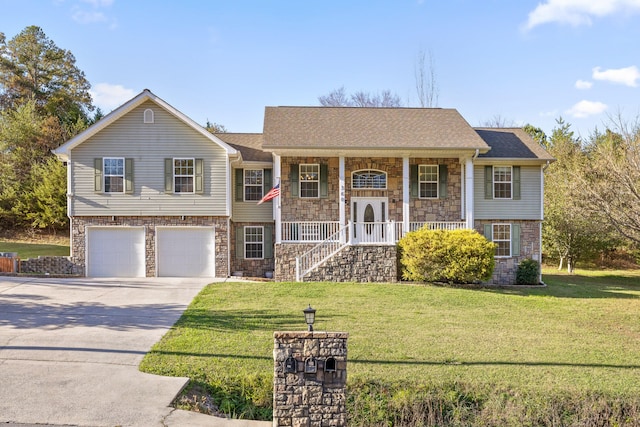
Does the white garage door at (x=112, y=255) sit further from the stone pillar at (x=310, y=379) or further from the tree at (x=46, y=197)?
the stone pillar at (x=310, y=379)

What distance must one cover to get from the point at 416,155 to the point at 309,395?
13.8 m

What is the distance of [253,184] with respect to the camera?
20.5 m

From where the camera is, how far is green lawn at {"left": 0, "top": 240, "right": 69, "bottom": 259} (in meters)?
25.0

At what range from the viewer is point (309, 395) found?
22.3 ft

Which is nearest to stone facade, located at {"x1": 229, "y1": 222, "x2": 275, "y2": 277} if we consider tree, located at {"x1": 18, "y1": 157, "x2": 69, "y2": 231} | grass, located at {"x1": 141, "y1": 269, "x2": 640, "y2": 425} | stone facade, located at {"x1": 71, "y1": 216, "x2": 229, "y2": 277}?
stone facade, located at {"x1": 71, "y1": 216, "x2": 229, "y2": 277}

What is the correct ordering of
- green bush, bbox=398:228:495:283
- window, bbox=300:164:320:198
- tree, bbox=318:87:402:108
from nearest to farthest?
green bush, bbox=398:228:495:283
window, bbox=300:164:320:198
tree, bbox=318:87:402:108

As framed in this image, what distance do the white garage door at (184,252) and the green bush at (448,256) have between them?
704 centimetres

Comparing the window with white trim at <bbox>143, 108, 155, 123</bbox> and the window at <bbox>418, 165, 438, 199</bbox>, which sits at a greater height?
the window with white trim at <bbox>143, 108, 155, 123</bbox>

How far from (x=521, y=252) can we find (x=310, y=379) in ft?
51.2

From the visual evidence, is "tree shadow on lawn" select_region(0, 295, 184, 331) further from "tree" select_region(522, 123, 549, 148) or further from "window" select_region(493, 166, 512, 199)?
"tree" select_region(522, 123, 549, 148)

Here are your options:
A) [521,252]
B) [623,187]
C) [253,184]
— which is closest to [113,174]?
[253,184]

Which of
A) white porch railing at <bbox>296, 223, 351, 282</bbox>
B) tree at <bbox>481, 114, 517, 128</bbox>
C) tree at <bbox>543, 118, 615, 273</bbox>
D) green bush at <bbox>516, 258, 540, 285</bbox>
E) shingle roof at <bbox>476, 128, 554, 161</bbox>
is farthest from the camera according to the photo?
tree at <bbox>481, 114, 517, 128</bbox>

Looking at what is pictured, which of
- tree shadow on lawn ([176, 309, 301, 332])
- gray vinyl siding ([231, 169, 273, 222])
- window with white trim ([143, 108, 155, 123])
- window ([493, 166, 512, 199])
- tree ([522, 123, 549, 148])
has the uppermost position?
tree ([522, 123, 549, 148])

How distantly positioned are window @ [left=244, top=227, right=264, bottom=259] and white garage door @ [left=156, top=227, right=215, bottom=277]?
6.02 ft
